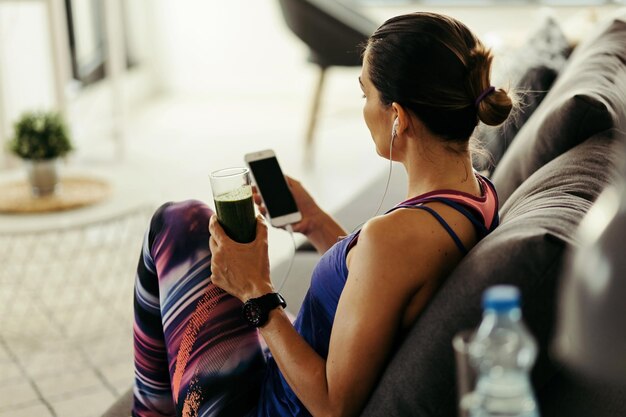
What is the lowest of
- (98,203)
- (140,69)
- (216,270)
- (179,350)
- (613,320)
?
(140,69)

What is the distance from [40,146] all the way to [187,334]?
149 cm

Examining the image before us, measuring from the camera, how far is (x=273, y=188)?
1742mm

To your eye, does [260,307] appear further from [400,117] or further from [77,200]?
[77,200]

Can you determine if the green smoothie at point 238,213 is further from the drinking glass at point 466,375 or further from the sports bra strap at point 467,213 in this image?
the drinking glass at point 466,375

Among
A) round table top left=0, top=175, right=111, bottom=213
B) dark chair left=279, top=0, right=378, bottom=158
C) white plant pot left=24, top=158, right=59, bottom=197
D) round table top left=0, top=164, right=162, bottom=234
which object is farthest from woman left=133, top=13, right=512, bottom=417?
dark chair left=279, top=0, right=378, bottom=158

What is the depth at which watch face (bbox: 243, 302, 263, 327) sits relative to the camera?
1.33 meters

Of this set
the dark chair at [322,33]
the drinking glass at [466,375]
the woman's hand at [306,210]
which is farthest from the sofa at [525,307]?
the dark chair at [322,33]

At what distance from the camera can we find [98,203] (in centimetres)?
267

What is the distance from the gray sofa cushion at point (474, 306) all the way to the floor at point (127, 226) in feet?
2.70

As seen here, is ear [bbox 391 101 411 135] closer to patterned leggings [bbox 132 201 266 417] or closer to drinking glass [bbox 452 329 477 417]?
patterned leggings [bbox 132 201 266 417]

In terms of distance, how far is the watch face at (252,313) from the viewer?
133cm

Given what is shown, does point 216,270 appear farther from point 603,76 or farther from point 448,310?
point 603,76

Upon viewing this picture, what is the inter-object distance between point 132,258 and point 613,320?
9.23 ft

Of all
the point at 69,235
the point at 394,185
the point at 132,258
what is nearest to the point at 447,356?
the point at 394,185
